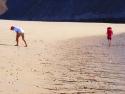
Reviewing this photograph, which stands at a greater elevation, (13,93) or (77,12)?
(77,12)

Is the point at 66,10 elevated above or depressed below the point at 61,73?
above

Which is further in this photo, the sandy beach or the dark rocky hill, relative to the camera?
the dark rocky hill

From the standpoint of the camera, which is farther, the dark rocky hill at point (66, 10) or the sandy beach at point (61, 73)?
the dark rocky hill at point (66, 10)

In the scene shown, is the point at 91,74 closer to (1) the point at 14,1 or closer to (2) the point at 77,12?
(2) the point at 77,12

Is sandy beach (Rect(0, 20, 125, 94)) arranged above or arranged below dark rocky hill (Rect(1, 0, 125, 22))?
below

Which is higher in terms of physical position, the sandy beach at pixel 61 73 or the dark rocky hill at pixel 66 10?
the dark rocky hill at pixel 66 10

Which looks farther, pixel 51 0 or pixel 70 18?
pixel 51 0

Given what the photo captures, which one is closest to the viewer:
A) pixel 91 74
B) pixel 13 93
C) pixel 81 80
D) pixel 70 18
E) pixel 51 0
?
pixel 13 93

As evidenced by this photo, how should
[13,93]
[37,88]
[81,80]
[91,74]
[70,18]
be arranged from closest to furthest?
[13,93] < [37,88] < [81,80] < [91,74] < [70,18]

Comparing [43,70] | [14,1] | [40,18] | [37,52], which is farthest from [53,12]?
[43,70]

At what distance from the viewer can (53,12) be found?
6681 centimetres

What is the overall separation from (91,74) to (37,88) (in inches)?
108

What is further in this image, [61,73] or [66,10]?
[66,10]

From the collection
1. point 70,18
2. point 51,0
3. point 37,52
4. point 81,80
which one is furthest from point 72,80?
point 51,0
